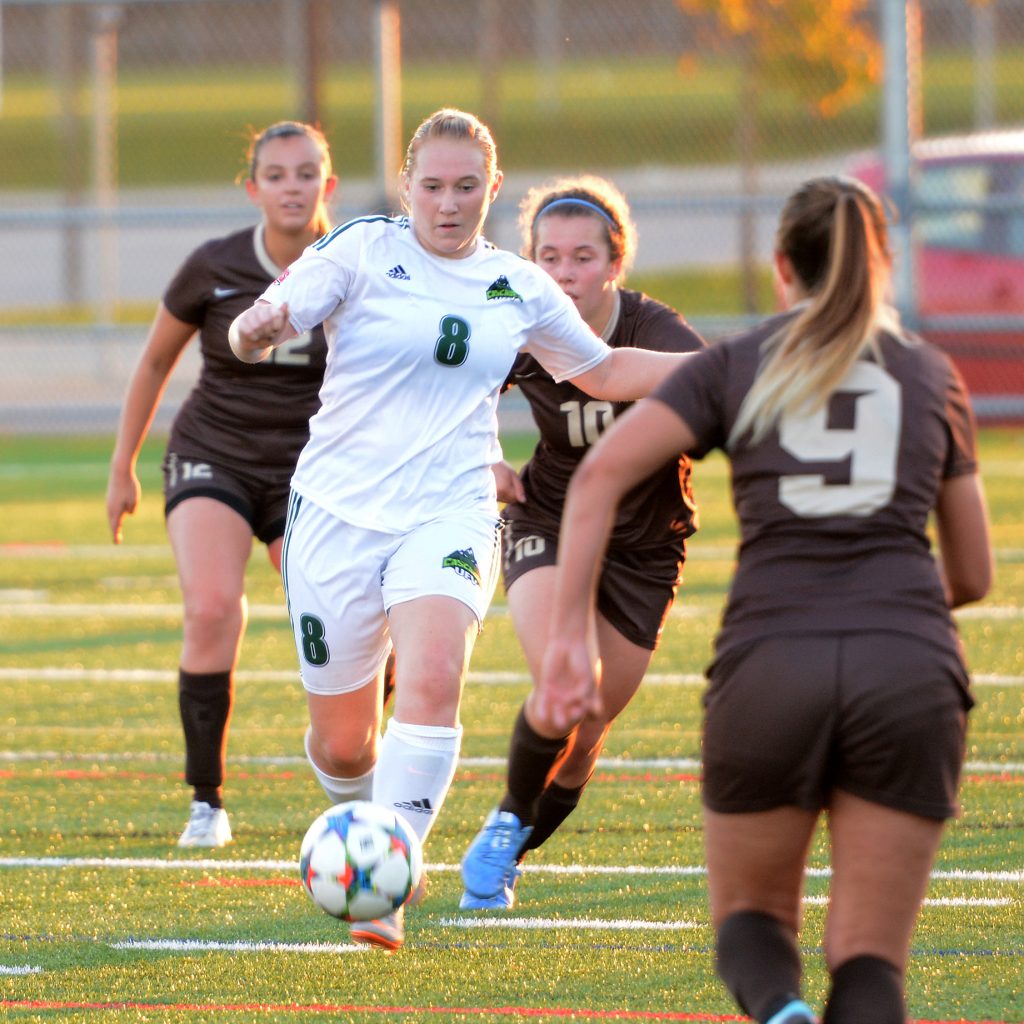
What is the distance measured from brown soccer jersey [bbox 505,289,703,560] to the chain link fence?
4.58 metres

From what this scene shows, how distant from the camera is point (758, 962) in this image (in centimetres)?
315

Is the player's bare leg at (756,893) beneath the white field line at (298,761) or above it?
above

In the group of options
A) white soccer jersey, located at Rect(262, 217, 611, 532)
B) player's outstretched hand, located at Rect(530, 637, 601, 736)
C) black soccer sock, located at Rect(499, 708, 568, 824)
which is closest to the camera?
player's outstretched hand, located at Rect(530, 637, 601, 736)

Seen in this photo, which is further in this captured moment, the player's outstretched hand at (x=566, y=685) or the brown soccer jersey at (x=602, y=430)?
the brown soccer jersey at (x=602, y=430)

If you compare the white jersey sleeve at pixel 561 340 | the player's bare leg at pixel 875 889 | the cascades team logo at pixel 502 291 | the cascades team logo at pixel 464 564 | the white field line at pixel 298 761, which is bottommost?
the white field line at pixel 298 761

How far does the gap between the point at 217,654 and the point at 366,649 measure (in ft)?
4.33

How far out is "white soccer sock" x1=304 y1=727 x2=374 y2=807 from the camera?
498 cm

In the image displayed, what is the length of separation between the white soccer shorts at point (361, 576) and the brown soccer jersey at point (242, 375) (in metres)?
1.33

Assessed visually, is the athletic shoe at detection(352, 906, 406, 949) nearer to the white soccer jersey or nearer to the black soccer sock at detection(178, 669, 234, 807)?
the white soccer jersey

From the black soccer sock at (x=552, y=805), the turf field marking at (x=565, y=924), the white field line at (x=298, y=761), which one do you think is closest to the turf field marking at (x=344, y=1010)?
the turf field marking at (x=565, y=924)

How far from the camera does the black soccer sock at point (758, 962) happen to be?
3.08m

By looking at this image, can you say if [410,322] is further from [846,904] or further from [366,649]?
[846,904]

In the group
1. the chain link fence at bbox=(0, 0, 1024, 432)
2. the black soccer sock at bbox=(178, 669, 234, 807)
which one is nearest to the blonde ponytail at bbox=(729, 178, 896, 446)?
the black soccer sock at bbox=(178, 669, 234, 807)

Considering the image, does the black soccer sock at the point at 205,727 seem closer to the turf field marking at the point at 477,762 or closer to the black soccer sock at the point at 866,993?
the turf field marking at the point at 477,762
